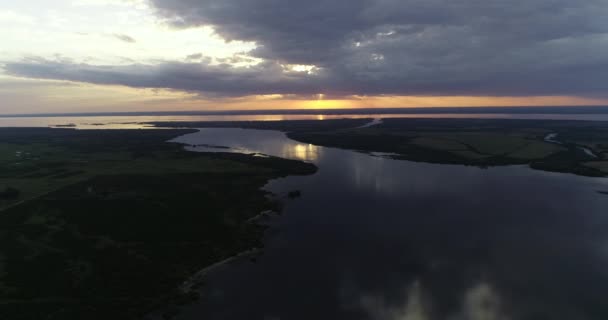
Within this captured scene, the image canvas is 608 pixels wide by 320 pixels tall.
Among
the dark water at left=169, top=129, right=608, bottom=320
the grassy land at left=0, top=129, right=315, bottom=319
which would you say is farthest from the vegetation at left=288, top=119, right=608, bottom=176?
the grassy land at left=0, top=129, right=315, bottom=319

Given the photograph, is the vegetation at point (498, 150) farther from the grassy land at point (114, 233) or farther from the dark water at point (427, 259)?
the grassy land at point (114, 233)

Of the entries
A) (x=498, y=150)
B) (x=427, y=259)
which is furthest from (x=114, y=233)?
(x=498, y=150)

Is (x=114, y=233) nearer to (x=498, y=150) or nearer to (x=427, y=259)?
(x=427, y=259)

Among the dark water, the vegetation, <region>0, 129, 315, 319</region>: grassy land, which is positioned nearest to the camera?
the dark water

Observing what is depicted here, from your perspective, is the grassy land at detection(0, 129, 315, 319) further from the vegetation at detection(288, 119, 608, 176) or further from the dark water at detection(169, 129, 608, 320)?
the vegetation at detection(288, 119, 608, 176)

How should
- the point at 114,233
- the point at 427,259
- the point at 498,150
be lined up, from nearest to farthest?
the point at 427,259, the point at 114,233, the point at 498,150

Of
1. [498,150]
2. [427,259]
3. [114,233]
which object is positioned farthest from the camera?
[498,150]

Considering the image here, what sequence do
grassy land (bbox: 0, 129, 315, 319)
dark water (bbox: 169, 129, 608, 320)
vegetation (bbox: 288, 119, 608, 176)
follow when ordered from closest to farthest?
dark water (bbox: 169, 129, 608, 320) < grassy land (bbox: 0, 129, 315, 319) < vegetation (bbox: 288, 119, 608, 176)
